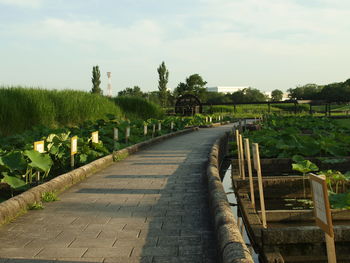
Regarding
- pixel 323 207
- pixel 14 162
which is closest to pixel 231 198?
pixel 14 162

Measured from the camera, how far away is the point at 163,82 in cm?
6506

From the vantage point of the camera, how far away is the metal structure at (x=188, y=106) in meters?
43.0

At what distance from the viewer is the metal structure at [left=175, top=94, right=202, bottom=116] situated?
141 feet

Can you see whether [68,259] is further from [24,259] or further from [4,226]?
[4,226]

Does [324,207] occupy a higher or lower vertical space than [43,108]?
lower

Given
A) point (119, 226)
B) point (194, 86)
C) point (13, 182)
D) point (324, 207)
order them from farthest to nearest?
point (194, 86) < point (13, 182) < point (119, 226) < point (324, 207)

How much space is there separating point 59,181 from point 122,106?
17.7 m

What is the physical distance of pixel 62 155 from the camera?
783 centimetres

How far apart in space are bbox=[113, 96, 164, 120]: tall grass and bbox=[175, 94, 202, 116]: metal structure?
15.7m

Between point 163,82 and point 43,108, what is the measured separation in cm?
5132

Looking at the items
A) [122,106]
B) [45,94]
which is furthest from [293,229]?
[122,106]

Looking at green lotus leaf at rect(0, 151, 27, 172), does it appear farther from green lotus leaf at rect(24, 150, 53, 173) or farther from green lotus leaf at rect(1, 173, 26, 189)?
green lotus leaf at rect(1, 173, 26, 189)

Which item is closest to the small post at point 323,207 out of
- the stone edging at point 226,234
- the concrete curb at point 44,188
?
the stone edging at point 226,234

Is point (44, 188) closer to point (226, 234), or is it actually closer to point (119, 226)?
point (119, 226)
